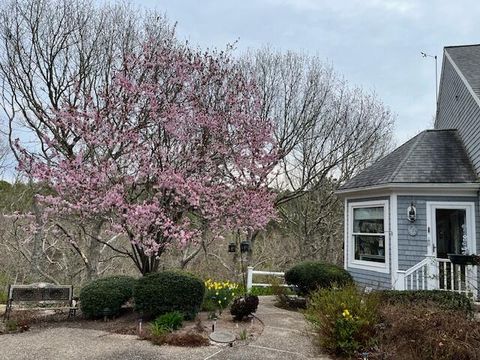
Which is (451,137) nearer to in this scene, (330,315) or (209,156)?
(209,156)

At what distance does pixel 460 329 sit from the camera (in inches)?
171

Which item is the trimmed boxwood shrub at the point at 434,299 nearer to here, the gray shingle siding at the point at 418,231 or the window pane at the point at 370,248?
the gray shingle siding at the point at 418,231

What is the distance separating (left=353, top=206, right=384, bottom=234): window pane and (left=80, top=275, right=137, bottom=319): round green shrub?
571 cm

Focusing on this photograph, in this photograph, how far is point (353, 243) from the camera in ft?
32.6

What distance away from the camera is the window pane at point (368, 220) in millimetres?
9125

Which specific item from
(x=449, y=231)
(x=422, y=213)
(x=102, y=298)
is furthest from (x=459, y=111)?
(x=102, y=298)

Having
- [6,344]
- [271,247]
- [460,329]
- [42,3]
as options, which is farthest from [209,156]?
[271,247]

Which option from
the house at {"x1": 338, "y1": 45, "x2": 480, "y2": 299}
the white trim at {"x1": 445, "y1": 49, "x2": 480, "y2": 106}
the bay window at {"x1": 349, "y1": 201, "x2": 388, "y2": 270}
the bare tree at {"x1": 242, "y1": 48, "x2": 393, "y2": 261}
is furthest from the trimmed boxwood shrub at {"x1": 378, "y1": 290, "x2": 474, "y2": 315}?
the bare tree at {"x1": 242, "y1": 48, "x2": 393, "y2": 261}

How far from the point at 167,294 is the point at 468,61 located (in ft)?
35.1

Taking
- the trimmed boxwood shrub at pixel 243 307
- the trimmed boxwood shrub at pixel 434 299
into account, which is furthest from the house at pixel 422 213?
the trimmed boxwood shrub at pixel 243 307

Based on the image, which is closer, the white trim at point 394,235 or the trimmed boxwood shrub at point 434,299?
the trimmed boxwood shrub at point 434,299

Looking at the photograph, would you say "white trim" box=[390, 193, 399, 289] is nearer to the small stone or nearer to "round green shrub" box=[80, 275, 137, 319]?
the small stone

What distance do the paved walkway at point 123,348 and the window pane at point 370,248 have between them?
371cm

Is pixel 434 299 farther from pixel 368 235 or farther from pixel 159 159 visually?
pixel 159 159
